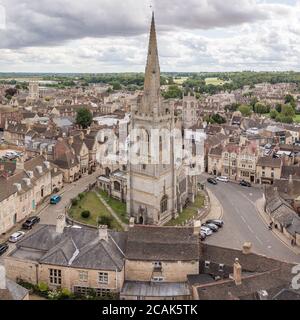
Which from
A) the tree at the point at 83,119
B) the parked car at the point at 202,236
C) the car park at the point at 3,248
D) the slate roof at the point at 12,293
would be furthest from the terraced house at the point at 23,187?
the tree at the point at 83,119

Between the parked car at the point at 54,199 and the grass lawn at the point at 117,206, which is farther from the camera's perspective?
the parked car at the point at 54,199

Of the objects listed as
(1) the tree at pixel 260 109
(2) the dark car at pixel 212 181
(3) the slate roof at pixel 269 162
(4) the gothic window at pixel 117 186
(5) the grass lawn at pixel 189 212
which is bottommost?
(5) the grass lawn at pixel 189 212

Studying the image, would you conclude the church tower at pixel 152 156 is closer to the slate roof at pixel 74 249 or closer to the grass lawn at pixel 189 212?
the grass lawn at pixel 189 212

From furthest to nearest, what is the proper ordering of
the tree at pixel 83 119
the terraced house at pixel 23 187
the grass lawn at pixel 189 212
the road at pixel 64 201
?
the tree at pixel 83 119 < the road at pixel 64 201 < the grass lawn at pixel 189 212 < the terraced house at pixel 23 187

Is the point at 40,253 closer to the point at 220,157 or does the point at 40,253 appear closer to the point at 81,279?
the point at 81,279

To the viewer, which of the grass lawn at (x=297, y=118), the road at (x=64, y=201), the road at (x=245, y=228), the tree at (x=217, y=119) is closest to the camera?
the road at (x=245, y=228)

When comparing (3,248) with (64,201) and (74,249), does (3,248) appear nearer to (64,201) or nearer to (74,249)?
(74,249)
